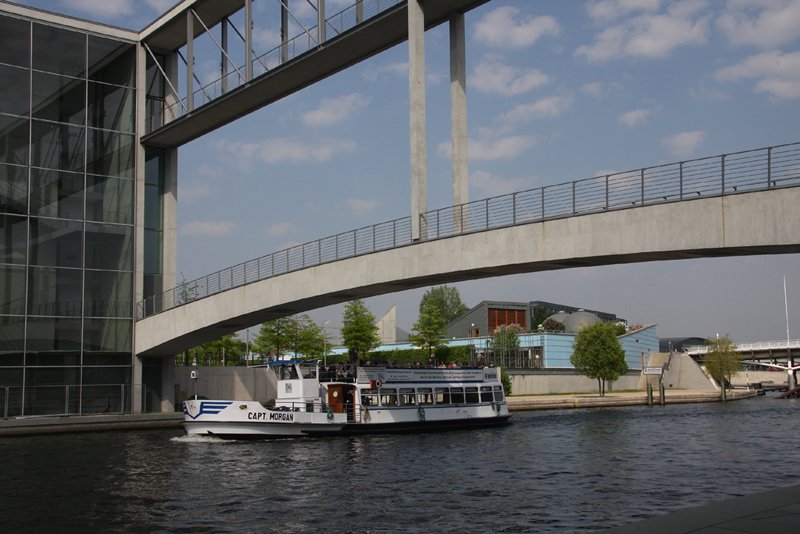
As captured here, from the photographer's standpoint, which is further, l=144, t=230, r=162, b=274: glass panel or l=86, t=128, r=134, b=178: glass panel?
l=144, t=230, r=162, b=274: glass panel

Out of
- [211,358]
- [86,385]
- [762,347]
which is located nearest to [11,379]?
[86,385]

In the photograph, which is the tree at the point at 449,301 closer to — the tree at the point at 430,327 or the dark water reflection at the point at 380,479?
the tree at the point at 430,327

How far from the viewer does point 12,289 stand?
44.6m

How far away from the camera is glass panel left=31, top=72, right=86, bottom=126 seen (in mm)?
46125

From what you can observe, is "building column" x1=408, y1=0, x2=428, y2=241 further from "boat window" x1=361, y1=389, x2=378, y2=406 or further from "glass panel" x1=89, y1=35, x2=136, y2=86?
"glass panel" x1=89, y1=35, x2=136, y2=86

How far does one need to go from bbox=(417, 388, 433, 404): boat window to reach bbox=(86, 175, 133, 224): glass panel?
18837 mm

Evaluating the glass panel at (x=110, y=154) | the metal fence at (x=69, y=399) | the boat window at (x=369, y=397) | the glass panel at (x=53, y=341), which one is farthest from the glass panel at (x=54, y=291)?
the boat window at (x=369, y=397)

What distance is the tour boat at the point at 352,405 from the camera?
39562mm

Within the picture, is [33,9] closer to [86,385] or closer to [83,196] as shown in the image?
[83,196]

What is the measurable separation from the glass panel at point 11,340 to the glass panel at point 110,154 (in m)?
9.12

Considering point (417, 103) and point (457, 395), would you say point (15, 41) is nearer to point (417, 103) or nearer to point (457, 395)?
point (417, 103)

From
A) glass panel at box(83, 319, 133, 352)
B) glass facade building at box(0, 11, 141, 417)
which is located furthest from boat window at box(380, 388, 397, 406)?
glass panel at box(83, 319, 133, 352)

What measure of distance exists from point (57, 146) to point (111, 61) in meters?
6.34

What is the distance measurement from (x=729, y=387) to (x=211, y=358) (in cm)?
6264
